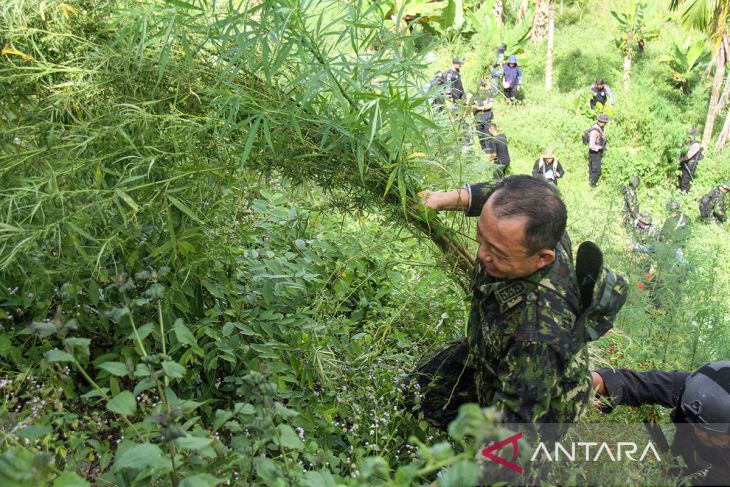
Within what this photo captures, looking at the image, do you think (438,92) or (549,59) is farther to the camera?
(549,59)

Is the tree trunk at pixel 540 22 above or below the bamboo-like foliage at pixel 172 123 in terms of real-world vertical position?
above

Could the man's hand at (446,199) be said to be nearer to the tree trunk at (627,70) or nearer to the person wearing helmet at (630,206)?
the person wearing helmet at (630,206)

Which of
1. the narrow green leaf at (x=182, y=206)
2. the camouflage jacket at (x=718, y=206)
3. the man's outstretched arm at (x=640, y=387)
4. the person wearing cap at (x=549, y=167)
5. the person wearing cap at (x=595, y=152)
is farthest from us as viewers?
the person wearing cap at (x=595, y=152)

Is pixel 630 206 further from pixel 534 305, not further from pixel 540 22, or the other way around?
pixel 540 22

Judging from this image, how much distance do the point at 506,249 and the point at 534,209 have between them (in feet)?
0.51

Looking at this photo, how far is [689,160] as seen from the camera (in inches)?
490

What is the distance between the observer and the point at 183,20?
2367 millimetres

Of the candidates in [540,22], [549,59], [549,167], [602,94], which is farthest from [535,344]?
[540,22]

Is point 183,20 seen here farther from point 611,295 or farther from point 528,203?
point 611,295

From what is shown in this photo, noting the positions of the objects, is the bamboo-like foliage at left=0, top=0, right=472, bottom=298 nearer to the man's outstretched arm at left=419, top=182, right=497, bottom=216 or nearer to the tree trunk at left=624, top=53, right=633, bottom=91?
the man's outstretched arm at left=419, top=182, right=497, bottom=216

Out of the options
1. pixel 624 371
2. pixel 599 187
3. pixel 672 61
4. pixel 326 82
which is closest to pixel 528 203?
pixel 326 82

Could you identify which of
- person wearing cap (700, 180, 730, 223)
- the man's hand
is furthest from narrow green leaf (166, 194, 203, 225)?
person wearing cap (700, 180, 730, 223)

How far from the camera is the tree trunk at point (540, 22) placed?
60.0 feet

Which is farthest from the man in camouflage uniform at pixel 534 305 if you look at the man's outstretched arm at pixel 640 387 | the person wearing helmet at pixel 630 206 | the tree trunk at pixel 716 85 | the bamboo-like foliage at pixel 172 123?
the tree trunk at pixel 716 85
